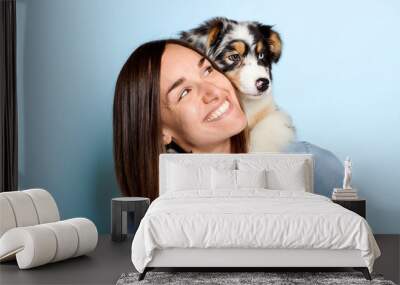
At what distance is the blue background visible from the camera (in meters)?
7.40

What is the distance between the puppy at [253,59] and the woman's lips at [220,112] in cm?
18

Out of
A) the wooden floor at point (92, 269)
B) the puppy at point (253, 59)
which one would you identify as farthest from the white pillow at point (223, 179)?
the wooden floor at point (92, 269)

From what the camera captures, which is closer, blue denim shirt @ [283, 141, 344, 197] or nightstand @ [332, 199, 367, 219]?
nightstand @ [332, 199, 367, 219]

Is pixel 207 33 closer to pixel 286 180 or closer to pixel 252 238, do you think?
pixel 286 180

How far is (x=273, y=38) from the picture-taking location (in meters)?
7.44

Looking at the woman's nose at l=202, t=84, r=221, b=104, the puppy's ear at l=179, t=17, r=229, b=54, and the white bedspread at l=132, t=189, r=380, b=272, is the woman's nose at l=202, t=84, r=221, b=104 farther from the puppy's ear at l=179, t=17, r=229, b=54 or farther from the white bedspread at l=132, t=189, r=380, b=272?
the white bedspread at l=132, t=189, r=380, b=272

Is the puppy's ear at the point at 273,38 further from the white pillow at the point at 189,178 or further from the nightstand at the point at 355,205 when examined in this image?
the nightstand at the point at 355,205

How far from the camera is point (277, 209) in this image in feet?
16.9

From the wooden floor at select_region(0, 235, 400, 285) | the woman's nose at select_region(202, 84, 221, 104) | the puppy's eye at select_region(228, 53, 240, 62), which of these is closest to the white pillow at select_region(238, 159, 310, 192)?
the woman's nose at select_region(202, 84, 221, 104)

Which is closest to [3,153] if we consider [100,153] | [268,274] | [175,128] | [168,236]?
[100,153]

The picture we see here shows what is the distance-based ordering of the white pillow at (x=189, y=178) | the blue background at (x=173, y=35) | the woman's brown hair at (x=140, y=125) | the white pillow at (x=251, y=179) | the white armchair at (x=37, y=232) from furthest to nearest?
the blue background at (x=173, y=35)
the woman's brown hair at (x=140, y=125)
the white pillow at (x=189, y=178)
the white pillow at (x=251, y=179)
the white armchair at (x=37, y=232)

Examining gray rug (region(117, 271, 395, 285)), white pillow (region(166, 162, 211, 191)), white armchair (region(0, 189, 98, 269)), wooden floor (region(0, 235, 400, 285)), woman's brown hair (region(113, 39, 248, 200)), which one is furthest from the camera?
woman's brown hair (region(113, 39, 248, 200))

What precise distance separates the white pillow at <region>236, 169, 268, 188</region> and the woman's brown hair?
820 millimetres

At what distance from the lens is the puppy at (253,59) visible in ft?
24.4
